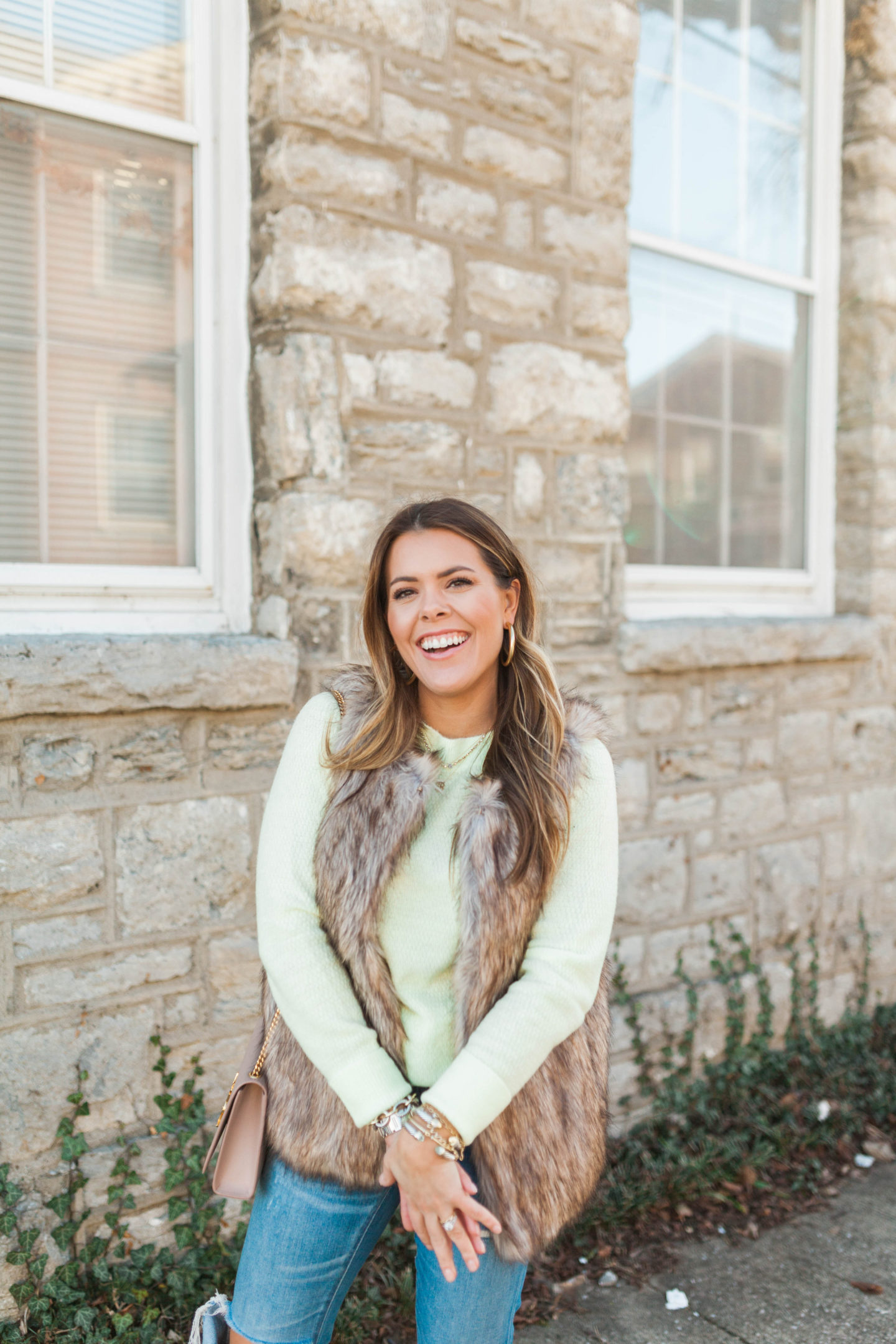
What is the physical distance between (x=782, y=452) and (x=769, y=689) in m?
1.09

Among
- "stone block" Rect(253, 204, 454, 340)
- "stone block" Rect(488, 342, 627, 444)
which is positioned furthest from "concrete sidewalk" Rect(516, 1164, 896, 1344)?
"stone block" Rect(253, 204, 454, 340)

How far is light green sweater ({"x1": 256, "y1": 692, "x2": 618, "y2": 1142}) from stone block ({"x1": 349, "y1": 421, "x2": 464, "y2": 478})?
4.35ft

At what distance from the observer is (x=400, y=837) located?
5.87 feet

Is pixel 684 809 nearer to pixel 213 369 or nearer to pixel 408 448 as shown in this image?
pixel 408 448

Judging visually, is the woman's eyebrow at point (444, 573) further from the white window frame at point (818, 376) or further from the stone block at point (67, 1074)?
the white window frame at point (818, 376)

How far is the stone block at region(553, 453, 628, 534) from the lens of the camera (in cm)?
349

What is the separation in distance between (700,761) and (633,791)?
0.36 m

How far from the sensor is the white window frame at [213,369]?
9.45ft

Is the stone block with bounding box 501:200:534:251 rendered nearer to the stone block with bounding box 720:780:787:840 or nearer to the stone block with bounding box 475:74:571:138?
the stone block with bounding box 475:74:571:138

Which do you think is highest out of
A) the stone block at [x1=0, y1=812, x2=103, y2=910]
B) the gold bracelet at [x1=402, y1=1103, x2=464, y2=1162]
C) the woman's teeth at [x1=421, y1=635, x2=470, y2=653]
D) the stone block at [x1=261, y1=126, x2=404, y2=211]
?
the stone block at [x1=261, y1=126, x2=404, y2=211]

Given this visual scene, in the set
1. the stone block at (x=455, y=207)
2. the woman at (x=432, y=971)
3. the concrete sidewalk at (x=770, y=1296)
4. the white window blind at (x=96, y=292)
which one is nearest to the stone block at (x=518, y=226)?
the stone block at (x=455, y=207)

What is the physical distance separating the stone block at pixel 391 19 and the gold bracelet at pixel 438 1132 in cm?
272

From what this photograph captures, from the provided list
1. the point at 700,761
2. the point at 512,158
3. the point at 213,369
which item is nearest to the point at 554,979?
the point at 213,369

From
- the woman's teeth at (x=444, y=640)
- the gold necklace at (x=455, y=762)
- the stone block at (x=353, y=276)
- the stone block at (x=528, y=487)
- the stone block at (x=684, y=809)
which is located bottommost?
the stone block at (x=684, y=809)
